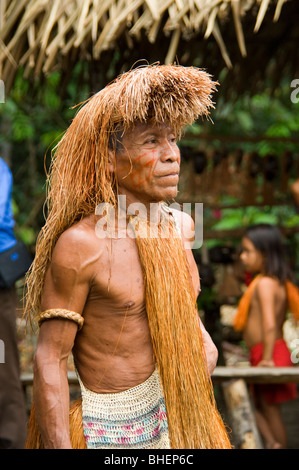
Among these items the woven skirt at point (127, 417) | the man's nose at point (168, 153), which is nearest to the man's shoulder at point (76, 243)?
the man's nose at point (168, 153)

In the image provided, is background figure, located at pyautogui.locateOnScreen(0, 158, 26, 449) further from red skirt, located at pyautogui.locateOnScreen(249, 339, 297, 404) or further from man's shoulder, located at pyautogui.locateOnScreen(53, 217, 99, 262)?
red skirt, located at pyautogui.locateOnScreen(249, 339, 297, 404)

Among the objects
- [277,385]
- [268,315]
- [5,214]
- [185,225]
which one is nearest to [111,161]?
[185,225]

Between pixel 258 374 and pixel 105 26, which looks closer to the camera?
pixel 105 26

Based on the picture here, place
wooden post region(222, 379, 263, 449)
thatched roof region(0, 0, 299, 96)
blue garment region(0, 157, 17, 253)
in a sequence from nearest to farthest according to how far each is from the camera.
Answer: thatched roof region(0, 0, 299, 96), blue garment region(0, 157, 17, 253), wooden post region(222, 379, 263, 449)

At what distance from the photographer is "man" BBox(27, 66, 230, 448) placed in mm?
1919

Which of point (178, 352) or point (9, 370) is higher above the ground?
point (178, 352)

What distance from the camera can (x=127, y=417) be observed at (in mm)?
2004

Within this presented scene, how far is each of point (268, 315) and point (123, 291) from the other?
2415 millimetres

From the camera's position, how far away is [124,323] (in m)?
1.98

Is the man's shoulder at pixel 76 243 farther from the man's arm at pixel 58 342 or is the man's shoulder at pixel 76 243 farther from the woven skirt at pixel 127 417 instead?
the woven skirt at pixel 127 417

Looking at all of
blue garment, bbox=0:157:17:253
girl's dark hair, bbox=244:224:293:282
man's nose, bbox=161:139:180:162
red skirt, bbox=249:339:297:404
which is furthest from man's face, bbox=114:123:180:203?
red skirt, bbox=249:339:297:404

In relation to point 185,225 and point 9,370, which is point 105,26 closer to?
point 185,225

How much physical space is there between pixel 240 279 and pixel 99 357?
11.8 feet

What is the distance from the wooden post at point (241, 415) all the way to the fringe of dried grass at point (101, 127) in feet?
6.21
